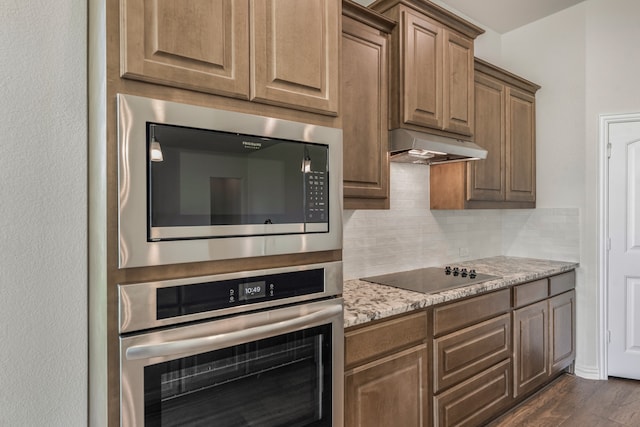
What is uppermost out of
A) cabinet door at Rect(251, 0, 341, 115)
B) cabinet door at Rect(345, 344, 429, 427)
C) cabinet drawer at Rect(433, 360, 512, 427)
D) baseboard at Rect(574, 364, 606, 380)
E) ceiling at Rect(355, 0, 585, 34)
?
ceiling at Rect(355, 0, 585, 34)

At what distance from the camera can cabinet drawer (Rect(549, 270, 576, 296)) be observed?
3008 millimetres

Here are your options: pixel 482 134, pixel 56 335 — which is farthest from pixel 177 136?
pixel 482 134

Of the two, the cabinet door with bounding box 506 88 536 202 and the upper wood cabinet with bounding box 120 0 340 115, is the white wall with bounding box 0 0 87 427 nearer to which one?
the upper wood cabinet with bounding box 120 0 340 115

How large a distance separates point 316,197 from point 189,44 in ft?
2.05

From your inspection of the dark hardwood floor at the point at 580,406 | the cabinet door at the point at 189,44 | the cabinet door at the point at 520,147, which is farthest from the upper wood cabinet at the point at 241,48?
the dark hardwood floor at the point at 580,406

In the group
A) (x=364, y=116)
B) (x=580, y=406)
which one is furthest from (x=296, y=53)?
(x=580, y=406)

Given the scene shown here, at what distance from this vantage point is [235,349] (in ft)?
3.89

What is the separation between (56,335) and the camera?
1208 mm

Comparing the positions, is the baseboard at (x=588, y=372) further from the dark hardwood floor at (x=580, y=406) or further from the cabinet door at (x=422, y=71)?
the cabinet door at (x=422, y=71)

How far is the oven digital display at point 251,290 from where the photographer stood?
119cm

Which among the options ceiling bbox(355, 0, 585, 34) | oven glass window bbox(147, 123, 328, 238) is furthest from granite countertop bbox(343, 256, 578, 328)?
ceiling bbox(355, 0, 585, 34)

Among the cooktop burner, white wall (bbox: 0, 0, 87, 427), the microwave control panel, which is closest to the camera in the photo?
white wall (bbox: 0, 0, 87, 427)

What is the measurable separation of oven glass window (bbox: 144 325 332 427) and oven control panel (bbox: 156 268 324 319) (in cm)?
14

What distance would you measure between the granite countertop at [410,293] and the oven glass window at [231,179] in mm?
601
